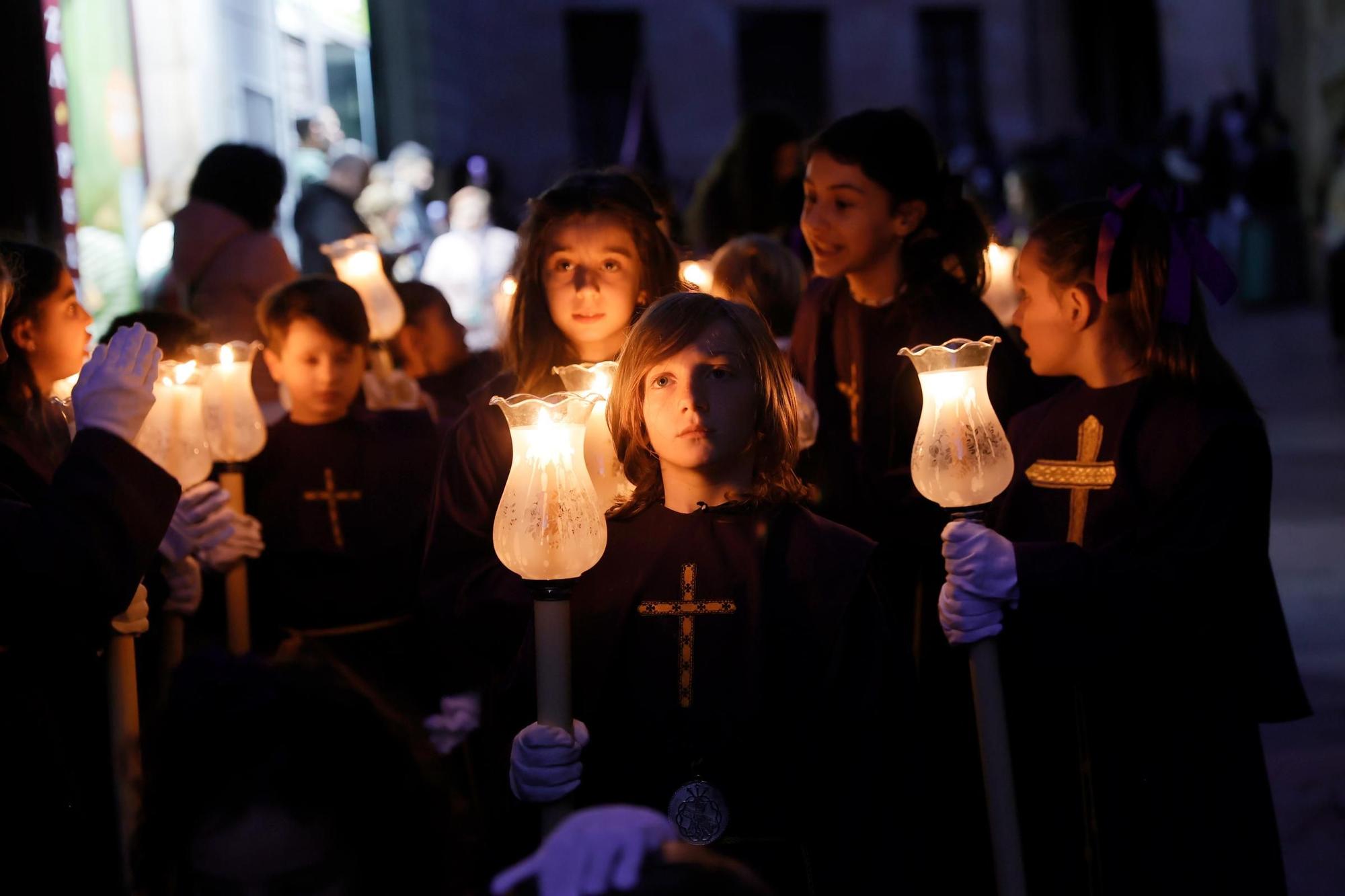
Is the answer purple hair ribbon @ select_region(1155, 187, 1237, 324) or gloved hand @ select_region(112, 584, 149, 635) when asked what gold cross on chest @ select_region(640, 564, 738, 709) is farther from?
purple hair ribbon @ select_region(1155, 187, 1237, 324)

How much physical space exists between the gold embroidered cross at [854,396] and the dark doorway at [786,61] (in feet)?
73.1

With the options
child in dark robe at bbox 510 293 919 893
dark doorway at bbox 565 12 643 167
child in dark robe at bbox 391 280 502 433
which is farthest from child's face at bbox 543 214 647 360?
dark doorway at bbox 565 12 643 167

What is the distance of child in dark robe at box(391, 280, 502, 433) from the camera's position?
6.22m

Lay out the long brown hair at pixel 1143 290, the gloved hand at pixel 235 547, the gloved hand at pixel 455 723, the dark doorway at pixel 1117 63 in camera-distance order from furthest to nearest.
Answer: the dark doorway at pixel 1117 63
the gloved hand at pixel 455 723
the gloved hand at pixel 235 547
the long brown hair at pixel 1143 290

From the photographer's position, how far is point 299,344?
13.9 feet

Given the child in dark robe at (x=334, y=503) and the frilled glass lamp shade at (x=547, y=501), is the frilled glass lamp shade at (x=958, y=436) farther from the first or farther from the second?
the child in dark robe at (x=334, y=503)

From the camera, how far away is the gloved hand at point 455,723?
3.96 metres

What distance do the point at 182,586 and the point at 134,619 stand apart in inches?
19.2

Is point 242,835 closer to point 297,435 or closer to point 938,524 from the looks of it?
point 938,524

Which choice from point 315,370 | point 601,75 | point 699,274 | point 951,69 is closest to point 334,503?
point 315,370

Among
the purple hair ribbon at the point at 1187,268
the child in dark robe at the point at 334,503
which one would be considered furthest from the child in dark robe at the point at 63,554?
the purple hair ribbon at the point at 1187,268

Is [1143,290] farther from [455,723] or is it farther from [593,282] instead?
[455,723]

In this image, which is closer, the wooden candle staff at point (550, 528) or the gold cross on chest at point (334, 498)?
the wooden candle staff at point (550, 528)

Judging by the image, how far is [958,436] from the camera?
2.61 metres
